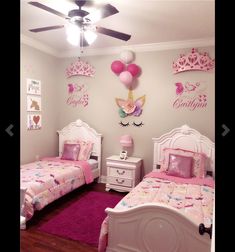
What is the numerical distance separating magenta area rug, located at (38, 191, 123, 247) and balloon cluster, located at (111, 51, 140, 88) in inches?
77.7

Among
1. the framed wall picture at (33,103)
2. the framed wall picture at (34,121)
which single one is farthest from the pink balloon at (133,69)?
the framed wall picture at (34,121)

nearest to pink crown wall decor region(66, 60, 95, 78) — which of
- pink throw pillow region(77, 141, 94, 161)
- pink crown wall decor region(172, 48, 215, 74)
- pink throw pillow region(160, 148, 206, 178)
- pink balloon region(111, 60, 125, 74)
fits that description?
pink balloon region(111, 60, 125, 74)

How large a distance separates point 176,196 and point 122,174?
1.39 m

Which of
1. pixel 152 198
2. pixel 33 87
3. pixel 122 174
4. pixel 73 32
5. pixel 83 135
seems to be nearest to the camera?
pixel 73 32

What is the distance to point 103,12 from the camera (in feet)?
6.79

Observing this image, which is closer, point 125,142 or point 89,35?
point 89,35

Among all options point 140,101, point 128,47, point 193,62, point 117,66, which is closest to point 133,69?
point 117,66

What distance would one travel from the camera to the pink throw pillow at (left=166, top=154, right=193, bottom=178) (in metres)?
3.21

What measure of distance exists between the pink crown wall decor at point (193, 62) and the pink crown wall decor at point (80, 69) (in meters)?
1.57

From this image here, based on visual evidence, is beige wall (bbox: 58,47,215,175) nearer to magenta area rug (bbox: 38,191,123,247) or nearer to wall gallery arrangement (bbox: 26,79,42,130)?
wall gallery arrangement (bbox: 26,79,42,130)

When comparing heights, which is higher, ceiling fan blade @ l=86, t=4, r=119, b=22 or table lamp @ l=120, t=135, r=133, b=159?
ceiling fan blade @ l=86, t=4, r=119, b=22

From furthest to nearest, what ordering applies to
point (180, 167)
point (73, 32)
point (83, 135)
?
point (83, 135)
point (180, 167)
point (73, 32)

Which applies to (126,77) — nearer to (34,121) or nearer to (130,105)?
(130,105)
